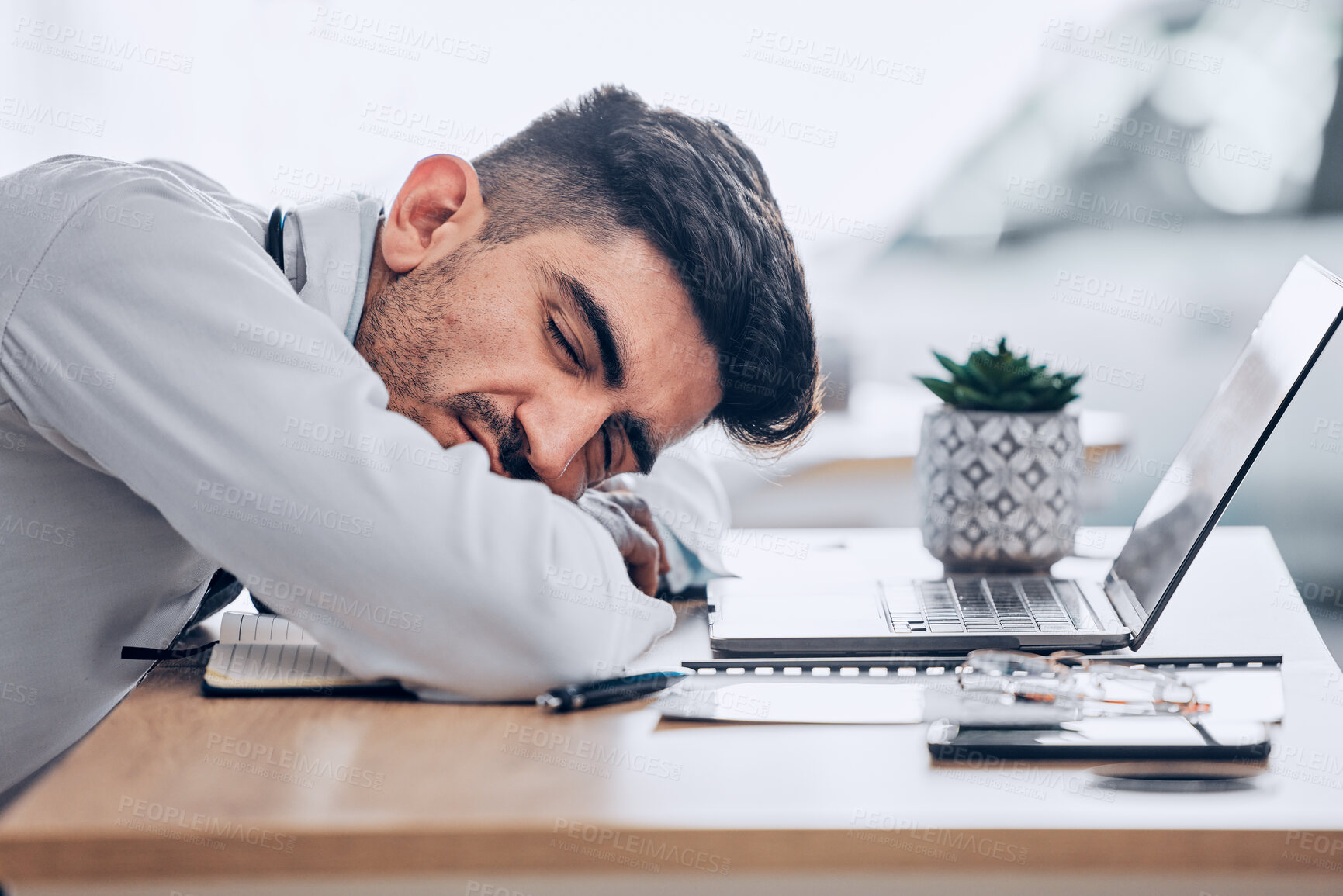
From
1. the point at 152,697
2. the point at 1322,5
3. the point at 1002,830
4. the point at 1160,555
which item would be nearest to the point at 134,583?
the point at 152,697

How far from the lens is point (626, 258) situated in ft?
3.01

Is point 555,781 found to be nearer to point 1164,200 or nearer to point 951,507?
point 951,507

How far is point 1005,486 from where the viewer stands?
100cm

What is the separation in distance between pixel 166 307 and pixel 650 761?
438mm

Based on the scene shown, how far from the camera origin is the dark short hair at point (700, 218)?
3.09 feet

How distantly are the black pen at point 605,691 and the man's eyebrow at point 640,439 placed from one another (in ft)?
0.86

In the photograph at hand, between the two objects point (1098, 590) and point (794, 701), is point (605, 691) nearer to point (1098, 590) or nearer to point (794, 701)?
point (794, 701)

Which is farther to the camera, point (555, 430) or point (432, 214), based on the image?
point (432, 214)

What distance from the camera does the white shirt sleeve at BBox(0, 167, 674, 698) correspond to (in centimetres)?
63

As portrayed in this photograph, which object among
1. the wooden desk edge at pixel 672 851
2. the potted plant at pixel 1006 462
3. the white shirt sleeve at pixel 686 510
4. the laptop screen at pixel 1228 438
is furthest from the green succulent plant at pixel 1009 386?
the wooden desk edge at pixel 672 851

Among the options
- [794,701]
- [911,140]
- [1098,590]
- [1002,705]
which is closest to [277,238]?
[794,701]

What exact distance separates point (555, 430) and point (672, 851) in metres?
0.42

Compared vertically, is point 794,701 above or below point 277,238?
below

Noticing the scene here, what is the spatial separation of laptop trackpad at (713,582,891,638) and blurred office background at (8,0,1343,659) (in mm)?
1311
